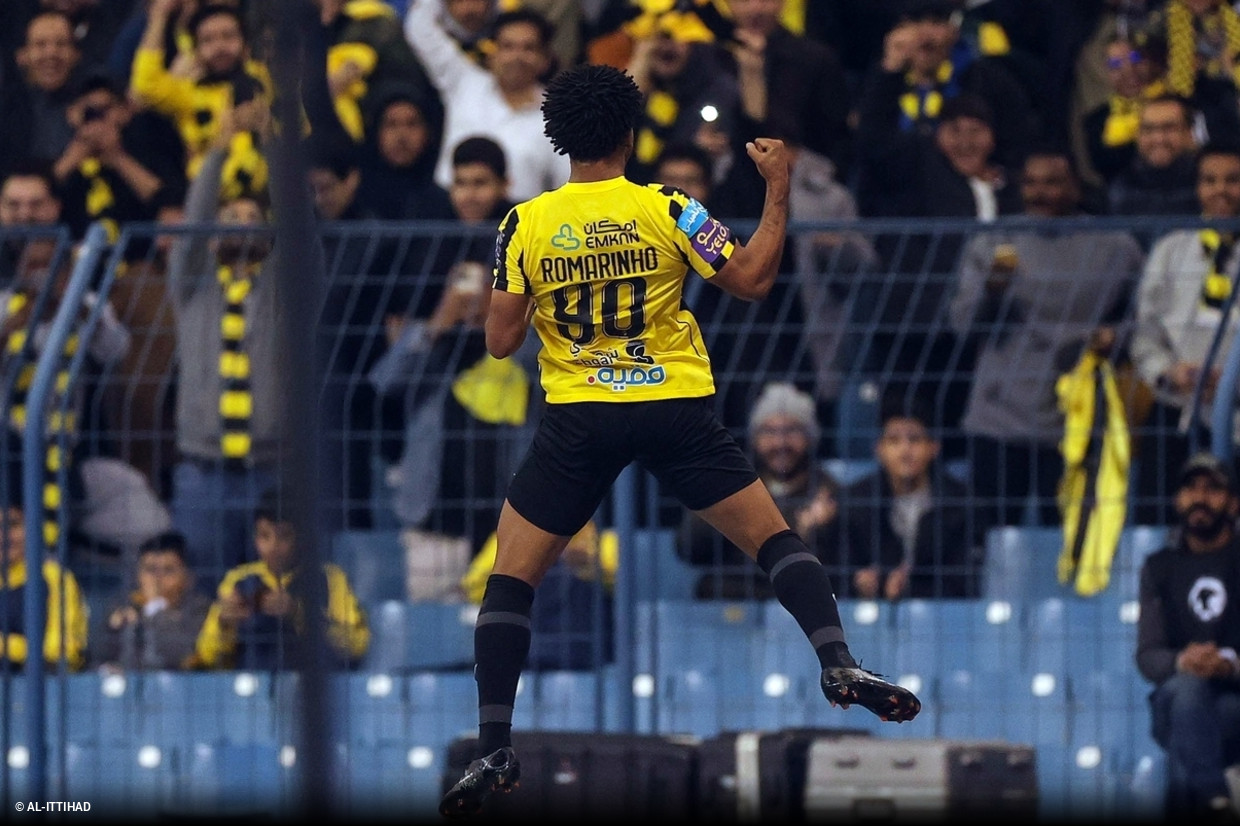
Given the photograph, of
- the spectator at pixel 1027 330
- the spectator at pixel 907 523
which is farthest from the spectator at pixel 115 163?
the spectator at pixel 1027 330

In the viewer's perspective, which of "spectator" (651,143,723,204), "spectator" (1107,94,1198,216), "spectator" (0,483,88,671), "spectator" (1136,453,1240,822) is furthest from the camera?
"spectator" (1107,94,1198,216)

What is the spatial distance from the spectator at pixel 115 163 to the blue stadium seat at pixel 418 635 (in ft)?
8.52

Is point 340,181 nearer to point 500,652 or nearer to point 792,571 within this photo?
point 500,652

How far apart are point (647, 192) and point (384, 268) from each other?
8.60ft

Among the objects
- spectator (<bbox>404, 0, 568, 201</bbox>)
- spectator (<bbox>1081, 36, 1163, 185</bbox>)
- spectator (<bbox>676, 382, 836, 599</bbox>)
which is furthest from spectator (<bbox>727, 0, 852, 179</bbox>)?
spectator (<bbox>676, 382, 836, 599</bbox>)

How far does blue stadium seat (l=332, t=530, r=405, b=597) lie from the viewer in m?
8.09

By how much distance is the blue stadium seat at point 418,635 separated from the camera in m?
8.14

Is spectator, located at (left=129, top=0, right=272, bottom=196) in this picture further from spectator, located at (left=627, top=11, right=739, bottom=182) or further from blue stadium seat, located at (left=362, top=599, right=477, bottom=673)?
blue stadium seat, located at (left=362, top=599, right=477, bottom=673)

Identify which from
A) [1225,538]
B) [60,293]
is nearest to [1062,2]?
[1225,538]

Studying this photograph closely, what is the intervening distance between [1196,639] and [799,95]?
2.94m

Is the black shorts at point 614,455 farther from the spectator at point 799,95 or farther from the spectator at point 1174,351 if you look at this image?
the spectator at point 799,95

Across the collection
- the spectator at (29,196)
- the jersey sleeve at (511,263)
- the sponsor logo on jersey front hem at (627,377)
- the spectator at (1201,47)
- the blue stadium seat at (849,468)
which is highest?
the spectator at (1201,47)

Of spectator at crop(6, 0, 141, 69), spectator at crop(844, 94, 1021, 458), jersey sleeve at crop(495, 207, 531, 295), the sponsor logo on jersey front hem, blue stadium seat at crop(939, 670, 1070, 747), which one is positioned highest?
spectator at crop(6, 0, 141, 69)

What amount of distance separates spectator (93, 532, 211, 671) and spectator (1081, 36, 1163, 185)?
4267 millimetres
